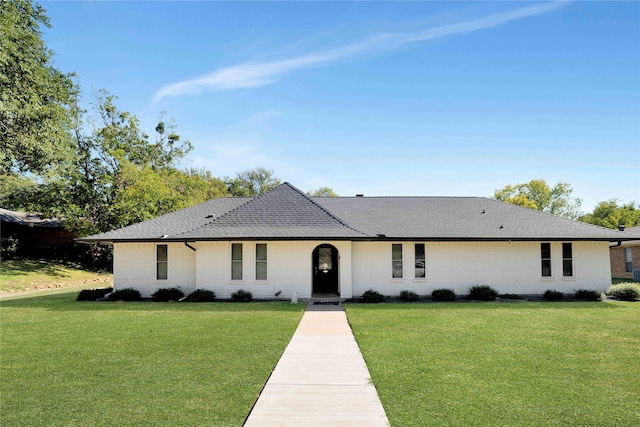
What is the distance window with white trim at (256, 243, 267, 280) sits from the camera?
57.4ft

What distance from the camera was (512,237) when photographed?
17.5m

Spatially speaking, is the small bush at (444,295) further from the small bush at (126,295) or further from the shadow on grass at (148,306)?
the small bush at (126,295)

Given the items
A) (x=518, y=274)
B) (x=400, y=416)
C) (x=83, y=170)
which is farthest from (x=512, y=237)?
(x=83, y=170)

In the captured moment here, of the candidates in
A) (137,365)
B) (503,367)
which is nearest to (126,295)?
(137,365)

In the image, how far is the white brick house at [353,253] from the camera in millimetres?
17266

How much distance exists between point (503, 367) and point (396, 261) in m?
11.0

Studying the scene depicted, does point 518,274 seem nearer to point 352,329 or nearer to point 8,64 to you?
point 352,329

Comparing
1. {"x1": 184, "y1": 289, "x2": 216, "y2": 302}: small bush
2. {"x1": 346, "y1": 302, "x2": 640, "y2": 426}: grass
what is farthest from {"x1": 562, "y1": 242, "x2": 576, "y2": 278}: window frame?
{"x1": 184, "y1": 289, "x2": 216, "y2": 302}: small bush

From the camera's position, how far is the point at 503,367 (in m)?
7.27

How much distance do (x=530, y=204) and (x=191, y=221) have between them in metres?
48.4

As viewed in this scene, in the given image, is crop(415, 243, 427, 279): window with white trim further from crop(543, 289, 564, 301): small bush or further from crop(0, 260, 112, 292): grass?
crop(0, 260, 112, 292): grass

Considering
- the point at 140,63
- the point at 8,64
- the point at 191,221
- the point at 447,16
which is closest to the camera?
the point at 447,16

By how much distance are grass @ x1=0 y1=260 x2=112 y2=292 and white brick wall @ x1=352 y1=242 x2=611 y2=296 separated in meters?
17.4

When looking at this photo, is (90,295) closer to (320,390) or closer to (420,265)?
(420,265)
